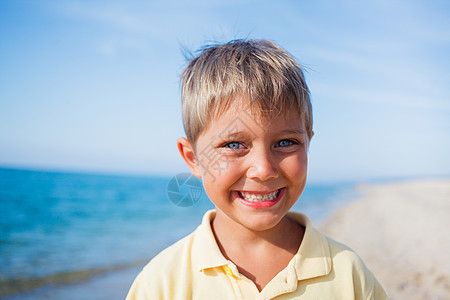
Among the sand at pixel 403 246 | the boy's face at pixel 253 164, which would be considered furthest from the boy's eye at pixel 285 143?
the sand at pixel 403 246

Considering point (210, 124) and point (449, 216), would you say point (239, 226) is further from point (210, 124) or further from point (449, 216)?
point (449, 216)

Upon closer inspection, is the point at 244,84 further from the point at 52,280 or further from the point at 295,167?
the point at 52,280

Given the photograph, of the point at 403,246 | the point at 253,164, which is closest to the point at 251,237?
the point at 253,164

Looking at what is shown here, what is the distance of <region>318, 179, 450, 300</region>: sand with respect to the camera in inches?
185

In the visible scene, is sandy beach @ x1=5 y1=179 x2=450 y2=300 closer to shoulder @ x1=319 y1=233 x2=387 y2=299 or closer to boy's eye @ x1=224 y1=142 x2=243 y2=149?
shoulder @ x1=319 y1=233 x2=387 y2=299

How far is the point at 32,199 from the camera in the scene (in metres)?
22.2

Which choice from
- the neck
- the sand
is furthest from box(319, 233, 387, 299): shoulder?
the sand

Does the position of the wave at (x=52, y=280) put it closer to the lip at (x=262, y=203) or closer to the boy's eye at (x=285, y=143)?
the lip at (x=262, y=203)

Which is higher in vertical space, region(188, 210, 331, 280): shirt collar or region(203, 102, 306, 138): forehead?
region(203, 102, 306, 138): forehead

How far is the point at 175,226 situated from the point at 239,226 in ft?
32.3

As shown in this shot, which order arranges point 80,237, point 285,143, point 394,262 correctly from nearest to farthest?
point 285,143 → point 394,262 → point 80,237

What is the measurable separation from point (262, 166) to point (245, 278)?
1.73 feet

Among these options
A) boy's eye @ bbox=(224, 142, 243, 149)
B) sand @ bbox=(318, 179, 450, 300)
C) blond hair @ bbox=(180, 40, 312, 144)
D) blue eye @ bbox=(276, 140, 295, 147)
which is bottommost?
sand @ bbox=(318, 179, 450, 300)

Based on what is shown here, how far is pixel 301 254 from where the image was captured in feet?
5.99
